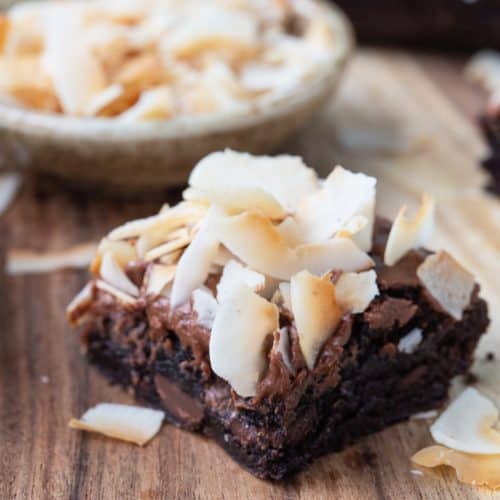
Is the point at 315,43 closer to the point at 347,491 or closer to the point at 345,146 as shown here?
the point at 345,146

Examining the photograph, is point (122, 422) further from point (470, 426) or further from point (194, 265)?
point (470, 426)

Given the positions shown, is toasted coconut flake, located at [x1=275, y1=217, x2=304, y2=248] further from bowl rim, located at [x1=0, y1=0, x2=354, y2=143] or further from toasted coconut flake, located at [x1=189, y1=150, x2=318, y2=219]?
bowl rim, located at [x1=0, y1=0, x2=354, y2=143]

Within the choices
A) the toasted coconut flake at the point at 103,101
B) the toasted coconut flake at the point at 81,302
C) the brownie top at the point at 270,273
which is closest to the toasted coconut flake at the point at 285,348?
the brownie top at the point at 270,273

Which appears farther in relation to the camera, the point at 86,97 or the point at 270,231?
the point at 86,97

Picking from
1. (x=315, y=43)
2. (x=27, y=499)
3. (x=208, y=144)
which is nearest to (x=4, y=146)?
(x=208, y=144)

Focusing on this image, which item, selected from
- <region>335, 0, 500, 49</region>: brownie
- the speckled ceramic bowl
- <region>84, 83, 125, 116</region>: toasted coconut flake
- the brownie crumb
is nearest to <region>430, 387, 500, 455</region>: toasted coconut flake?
the brownie crumb

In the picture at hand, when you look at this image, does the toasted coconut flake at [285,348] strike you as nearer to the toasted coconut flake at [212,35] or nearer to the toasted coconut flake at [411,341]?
the toasted coconut flake at [411,341]

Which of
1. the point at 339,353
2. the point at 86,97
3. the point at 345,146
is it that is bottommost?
the point at 345,146
